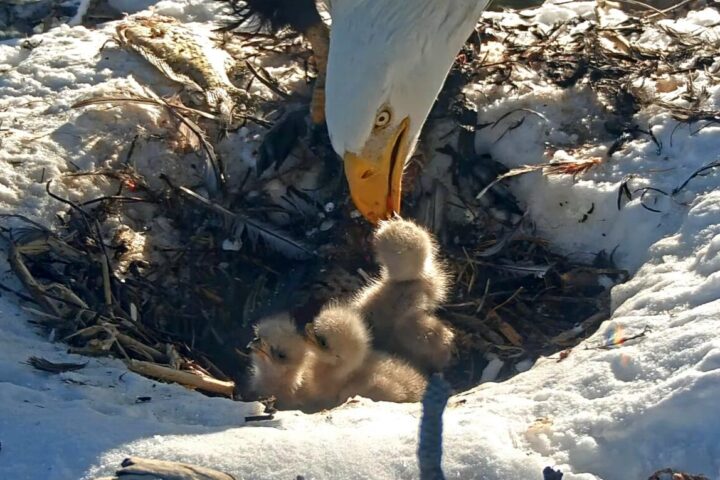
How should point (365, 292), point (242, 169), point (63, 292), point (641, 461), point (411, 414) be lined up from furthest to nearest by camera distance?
point (242, 169)
point (365, 292)
point (63, 292)
point (411, 414)
point (641, 461)

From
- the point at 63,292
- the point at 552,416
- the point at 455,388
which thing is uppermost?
the point at 552,416

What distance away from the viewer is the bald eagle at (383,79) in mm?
4496

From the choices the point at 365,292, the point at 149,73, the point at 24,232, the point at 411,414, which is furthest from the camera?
the point at 149,73

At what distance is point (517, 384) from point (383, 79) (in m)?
1.50

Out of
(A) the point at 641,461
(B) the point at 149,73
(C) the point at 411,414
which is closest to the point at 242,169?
(B) the point at 149,73

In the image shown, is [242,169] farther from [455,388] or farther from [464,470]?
[464,470]

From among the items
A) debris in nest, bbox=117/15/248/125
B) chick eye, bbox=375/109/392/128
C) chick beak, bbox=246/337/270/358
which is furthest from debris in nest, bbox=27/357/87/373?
debris in nest, bbox=117/15/248/125

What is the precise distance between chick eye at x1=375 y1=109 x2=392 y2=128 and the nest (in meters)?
0.78

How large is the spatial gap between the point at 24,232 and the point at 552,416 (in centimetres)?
250

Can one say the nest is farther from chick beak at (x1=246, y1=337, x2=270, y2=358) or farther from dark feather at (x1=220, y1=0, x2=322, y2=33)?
dark feather at (x1=220, y1=0, x2=322, y2=33)

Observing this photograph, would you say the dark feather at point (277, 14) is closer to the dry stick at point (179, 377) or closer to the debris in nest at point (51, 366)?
the dry stick at point (179, 377)

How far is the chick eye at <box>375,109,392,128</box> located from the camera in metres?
4.60

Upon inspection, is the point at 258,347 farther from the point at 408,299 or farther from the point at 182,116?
the point at 182,116

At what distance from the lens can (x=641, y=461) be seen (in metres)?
3.04
